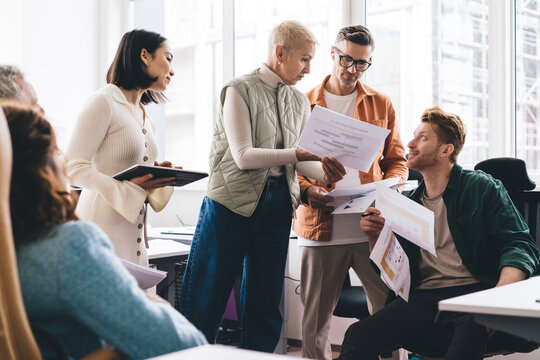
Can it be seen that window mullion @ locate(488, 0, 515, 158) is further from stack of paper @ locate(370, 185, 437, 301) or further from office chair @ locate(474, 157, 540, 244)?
stack of paper @ locate(370, 185, 437, 301)

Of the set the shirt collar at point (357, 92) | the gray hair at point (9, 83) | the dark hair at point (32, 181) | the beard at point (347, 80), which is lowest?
the dark hair at point (32, 181)

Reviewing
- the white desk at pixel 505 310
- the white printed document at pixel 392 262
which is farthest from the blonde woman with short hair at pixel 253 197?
the white desk at pixel 505 310

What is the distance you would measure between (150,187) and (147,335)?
109 centimetres

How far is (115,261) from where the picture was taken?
0.98 m

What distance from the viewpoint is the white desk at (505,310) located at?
1.22 meters

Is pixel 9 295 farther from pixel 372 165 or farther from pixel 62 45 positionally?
pixel 62 45

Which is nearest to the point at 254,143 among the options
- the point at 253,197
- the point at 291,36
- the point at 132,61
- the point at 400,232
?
the point at 253,197

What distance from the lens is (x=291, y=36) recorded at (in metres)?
2.24

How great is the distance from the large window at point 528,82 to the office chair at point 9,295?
9.84 ft

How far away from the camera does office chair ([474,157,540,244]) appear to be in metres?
2.28

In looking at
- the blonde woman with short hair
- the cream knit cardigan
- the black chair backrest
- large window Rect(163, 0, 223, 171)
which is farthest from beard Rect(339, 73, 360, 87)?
large window Rect(163, 0, 223, 171)

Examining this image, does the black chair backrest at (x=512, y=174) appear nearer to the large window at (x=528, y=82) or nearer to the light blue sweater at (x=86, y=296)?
the large window at (x=528, y=82)

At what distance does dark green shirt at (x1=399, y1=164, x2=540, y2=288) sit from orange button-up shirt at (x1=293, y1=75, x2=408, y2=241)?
0.38 meters

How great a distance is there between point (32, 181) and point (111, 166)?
3.40ft
